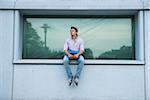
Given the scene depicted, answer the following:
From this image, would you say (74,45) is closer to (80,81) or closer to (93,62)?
(93,62)

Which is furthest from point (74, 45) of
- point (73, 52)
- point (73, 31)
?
point (73, 31)

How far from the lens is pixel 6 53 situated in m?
8.11

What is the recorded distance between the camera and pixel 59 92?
26.3 ft

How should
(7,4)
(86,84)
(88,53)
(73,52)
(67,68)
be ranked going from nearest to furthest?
(67,68) < (73,52) < (86,84) < (7,4) < (88,53)

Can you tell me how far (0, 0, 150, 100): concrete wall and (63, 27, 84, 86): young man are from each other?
0.87 ft

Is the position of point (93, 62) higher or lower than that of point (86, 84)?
higher

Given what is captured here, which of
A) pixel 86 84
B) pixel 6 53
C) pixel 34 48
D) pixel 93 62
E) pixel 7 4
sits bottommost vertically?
pixel 86 84

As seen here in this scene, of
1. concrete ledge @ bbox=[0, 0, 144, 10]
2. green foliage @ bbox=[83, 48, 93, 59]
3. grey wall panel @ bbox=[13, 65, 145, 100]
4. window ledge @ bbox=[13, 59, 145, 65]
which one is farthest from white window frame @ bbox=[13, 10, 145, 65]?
green foliage @ bbox=[83, 48, 93, 59]

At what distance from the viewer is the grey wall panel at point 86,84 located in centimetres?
800

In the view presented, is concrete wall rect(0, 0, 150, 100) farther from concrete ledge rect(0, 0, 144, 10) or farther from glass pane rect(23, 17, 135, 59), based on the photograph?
glass pane rect(23, 17, 135, 59)

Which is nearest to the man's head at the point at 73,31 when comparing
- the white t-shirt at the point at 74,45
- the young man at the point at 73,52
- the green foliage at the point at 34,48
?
the young man at the point at 73,52

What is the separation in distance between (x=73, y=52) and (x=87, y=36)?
3.24ft

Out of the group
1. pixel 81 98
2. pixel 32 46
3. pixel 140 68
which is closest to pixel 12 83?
pixel 32 46

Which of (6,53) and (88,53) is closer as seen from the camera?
(6,53)
